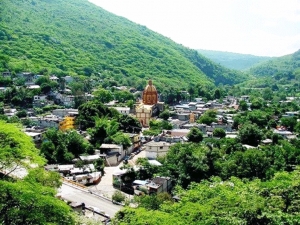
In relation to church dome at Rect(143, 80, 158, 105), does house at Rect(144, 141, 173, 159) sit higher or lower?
lower

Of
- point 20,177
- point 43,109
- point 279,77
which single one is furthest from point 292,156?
point 279,77

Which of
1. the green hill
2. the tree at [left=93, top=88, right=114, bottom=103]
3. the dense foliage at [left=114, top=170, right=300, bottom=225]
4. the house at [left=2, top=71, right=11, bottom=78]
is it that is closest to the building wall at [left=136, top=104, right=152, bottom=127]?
the tree at [left=93, top=88, right=114, bottom=103]

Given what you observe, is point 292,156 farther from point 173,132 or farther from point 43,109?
point 43,109

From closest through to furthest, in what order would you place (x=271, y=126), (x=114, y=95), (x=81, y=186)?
(x=81, y=186)
(x=271, y=126)
(x=114, y=95)

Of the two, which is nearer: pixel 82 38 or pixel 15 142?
pixel 15 142

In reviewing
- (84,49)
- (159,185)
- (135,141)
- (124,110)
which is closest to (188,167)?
(159,185)

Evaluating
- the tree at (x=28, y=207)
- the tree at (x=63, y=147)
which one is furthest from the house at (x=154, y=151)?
the tree at (x=28, y=207)

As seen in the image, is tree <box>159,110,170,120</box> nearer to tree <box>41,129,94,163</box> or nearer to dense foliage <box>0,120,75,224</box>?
tree <box>41,129,94,163</box>
